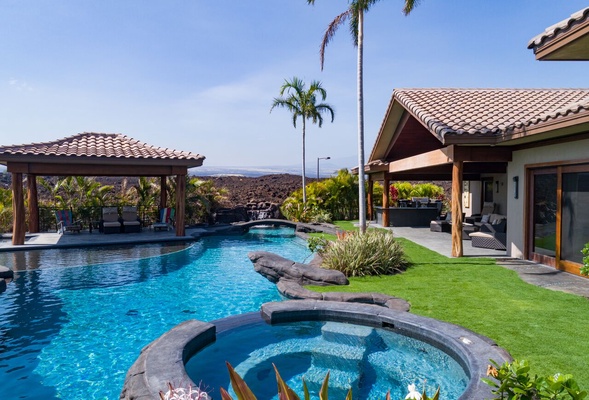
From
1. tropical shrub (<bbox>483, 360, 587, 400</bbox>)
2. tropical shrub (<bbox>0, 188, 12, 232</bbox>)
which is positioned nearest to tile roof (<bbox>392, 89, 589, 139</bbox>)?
tropical shrub (<bbox>483, 360, 587, 400</bbox>)

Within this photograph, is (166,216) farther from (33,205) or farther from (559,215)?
(559,215)

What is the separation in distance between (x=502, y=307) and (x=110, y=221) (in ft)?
58.5

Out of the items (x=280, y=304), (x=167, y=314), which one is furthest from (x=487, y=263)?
(x=167, y=314)

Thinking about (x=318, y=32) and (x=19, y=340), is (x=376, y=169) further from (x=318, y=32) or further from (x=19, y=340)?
(x=19, y=340)

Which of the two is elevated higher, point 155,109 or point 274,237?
point 155,109

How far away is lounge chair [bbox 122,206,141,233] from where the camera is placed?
1961 cm

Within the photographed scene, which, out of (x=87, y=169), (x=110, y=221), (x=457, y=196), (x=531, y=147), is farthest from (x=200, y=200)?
(x=531, y=147)

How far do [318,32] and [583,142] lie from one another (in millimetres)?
8937

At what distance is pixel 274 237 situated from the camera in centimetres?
2034

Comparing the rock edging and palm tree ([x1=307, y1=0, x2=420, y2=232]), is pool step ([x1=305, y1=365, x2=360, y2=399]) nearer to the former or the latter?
the rock edging

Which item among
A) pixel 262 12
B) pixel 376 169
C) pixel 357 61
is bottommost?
pixel 376 169

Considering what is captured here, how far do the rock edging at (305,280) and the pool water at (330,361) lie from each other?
3.12 ft

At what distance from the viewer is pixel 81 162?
659 inches

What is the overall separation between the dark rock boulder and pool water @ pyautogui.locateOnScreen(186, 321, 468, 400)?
2.31 meters
